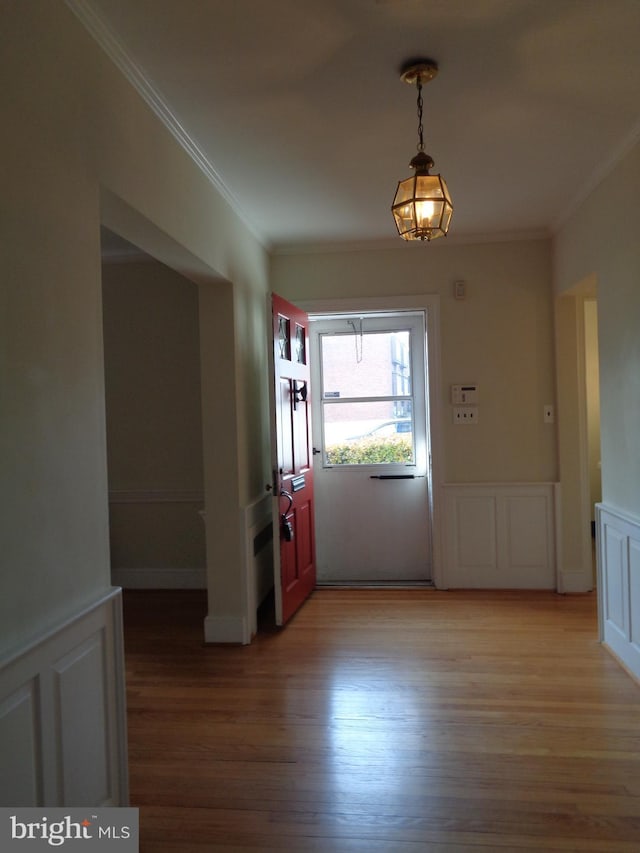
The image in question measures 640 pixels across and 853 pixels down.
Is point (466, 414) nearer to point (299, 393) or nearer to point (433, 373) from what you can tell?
point (433, 373)

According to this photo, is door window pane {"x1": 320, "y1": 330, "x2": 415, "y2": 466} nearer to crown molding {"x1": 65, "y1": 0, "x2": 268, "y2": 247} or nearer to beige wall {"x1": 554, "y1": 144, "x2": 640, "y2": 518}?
beige wall {"x1": 554, "y1": 144, "x2": 640, "y2": 518}

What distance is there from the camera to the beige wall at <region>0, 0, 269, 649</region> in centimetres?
156

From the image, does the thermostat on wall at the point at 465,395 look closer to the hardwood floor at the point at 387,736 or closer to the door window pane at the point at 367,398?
the door window pane at the point at 367,398

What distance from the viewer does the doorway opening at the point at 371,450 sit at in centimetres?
508

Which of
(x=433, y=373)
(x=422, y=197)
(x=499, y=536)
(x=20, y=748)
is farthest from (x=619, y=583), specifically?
(x=20, y=748)

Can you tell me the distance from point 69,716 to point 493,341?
388 cm

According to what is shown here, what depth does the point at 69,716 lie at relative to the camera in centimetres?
176

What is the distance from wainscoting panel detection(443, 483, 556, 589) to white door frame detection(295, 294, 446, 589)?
7cm

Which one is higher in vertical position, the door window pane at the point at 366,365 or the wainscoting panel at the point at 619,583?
the door window pane at the point at 366,365

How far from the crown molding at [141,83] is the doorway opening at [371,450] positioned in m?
1.94

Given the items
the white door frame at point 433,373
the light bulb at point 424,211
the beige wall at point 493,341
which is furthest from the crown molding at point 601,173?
the light bulb at point 424,211

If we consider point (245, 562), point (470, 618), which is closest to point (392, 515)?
point (470, 618)

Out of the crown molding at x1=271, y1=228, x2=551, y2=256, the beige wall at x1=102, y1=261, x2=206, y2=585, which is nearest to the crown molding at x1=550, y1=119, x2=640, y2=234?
the crown molding at x1=271, y1=228, x2=551, y2=256

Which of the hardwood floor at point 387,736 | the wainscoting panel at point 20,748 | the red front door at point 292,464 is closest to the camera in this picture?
the wainscoting panel at point 20,748
